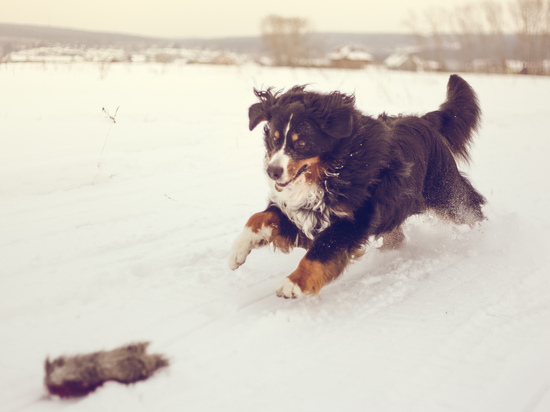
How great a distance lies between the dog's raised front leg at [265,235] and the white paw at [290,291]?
19.5 inches

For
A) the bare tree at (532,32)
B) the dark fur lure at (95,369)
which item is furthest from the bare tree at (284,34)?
the dark fur lure at (95,369)

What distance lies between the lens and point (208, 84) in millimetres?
11797

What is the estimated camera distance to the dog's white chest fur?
3.58 metres

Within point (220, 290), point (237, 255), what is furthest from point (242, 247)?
point (220, 290)

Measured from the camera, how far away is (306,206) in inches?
143

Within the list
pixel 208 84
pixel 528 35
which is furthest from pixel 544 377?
pixel 528 35

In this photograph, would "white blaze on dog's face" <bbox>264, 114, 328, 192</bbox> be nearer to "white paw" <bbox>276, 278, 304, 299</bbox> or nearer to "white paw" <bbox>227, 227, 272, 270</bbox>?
"white paw" <bbox>227, 227, 272, 270</bbox>

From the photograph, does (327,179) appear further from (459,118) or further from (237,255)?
(459,118)

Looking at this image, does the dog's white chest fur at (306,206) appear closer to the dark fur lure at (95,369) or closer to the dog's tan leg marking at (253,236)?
the dog's tan leg marking at (253,236)

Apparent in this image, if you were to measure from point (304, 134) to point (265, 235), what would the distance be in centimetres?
84

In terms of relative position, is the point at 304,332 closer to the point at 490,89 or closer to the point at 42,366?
the point at 42,366

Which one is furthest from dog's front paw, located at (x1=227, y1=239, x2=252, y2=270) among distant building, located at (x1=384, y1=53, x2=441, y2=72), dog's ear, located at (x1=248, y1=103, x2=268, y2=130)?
distant building, located at (x1=384, y1=53, x2=441, y2=72)

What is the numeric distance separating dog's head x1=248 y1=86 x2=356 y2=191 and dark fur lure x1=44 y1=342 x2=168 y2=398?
1.59 metres

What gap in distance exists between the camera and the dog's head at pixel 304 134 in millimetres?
3406
